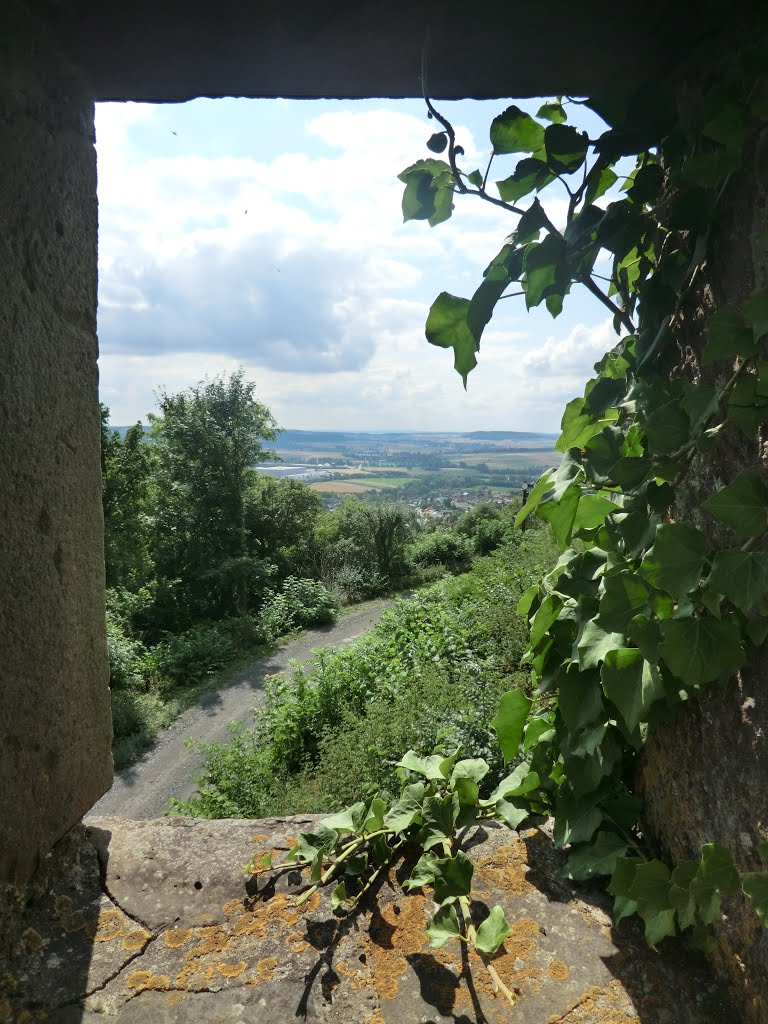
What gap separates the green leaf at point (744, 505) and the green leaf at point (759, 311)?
20 cm

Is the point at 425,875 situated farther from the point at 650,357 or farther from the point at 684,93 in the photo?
the point at 684,93

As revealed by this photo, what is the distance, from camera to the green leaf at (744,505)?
2.96 feet

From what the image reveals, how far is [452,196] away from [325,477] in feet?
101

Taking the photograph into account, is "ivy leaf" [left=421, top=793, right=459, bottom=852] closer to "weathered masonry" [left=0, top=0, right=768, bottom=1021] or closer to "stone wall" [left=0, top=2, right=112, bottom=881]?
"weathered masonry" [left=0, top=0, right=768, bottom=1021]

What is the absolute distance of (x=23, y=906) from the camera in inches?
45.2

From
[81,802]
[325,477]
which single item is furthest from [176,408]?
[81,802]

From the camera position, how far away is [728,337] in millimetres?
937

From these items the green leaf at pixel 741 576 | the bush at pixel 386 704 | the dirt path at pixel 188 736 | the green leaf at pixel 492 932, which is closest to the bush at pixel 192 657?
the dirt path at pixel 188 736

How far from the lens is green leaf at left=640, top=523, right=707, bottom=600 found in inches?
38.5

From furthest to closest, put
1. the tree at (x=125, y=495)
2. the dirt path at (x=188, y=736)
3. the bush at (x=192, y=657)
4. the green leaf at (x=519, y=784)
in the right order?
the tree at (x=125, y=495), the bush at (x=192, y=657), the dirt path at (x=188, y=736), the green leaf at (x=519, y=784)

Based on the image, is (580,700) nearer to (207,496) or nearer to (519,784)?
(519,784)

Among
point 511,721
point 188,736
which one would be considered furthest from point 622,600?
point 188,736

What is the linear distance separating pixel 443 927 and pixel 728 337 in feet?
3.82

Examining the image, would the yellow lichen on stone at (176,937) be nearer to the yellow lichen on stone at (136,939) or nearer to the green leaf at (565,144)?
the yellow lichen on stone at (136,939)
